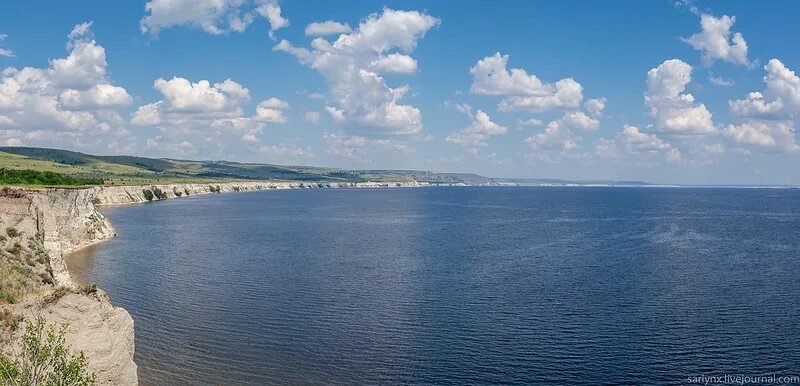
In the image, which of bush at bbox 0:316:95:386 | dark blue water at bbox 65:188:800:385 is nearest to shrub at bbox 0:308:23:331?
bush at bbox 0:316:95:386

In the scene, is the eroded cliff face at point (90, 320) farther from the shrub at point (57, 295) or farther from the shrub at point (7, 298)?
the shrub at point (7, 298)

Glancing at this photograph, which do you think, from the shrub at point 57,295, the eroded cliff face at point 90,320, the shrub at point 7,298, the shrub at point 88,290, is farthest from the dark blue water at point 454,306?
the shrub at point 7,298

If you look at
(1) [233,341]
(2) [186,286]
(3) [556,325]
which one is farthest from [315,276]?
(3) [556,325]

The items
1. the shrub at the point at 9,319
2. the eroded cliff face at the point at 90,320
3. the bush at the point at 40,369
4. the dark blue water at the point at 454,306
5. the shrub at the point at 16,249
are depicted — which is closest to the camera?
the bush at the point at 40,369

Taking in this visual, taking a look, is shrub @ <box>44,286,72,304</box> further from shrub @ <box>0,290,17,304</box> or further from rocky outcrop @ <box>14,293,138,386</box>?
shrub @ <box>0,290,17,304</box>

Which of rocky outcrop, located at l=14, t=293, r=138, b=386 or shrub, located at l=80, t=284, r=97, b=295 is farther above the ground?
shrub, located at l=80, t=284, r=97, b=295

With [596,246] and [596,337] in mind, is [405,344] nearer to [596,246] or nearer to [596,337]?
[596,337]

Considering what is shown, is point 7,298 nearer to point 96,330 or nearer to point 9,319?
point 9,319

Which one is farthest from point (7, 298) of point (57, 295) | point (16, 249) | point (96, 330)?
point (16, 249)

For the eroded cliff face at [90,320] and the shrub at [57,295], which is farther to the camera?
the shrub at [57,295]
